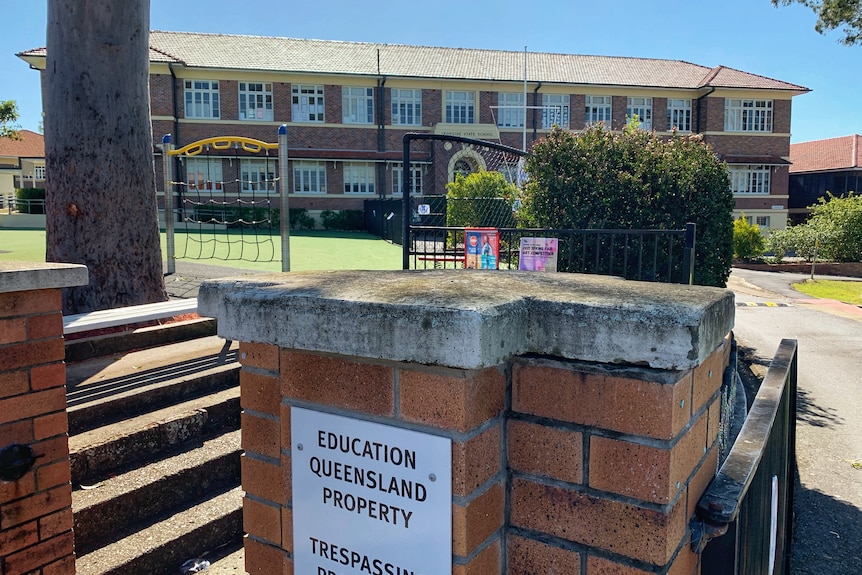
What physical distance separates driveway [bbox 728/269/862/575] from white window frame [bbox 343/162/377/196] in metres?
22.0

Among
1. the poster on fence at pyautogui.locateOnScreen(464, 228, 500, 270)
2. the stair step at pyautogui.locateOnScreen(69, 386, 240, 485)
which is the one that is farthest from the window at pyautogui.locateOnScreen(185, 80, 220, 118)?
the stair step at pyautogui.locateOnScreen(69, 386, 240, 485)

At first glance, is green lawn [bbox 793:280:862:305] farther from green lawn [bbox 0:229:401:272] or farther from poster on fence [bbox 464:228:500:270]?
poster on fence [bbox 464:228:500:270]

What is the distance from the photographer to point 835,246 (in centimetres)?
2595

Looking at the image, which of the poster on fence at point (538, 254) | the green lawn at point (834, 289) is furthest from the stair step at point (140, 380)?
the green lawn at point (834, 289)

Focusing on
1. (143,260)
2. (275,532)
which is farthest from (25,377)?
(143,260)

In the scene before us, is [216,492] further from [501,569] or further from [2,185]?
[2,185]

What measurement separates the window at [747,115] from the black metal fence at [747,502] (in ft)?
124

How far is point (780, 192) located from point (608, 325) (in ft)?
136

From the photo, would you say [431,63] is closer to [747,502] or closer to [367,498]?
[747,502]

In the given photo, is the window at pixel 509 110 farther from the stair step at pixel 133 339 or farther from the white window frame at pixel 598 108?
the stair step at pixel 133 339

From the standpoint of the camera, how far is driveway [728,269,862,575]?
4293 millimetres

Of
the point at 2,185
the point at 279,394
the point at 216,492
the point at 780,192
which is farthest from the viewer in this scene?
the point at 2,185

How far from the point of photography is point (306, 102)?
1293 inches

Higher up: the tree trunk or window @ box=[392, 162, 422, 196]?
window @ box=[392, 162, 422, 196]
